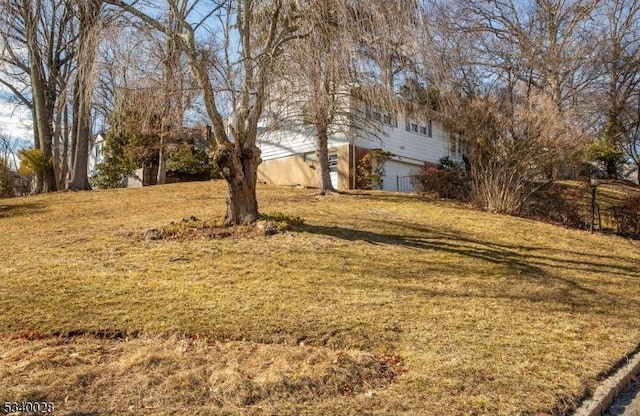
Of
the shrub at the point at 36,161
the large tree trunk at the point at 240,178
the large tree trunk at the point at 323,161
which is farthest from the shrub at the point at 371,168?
the shrub at the point at 36,161

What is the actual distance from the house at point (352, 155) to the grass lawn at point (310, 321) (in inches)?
347

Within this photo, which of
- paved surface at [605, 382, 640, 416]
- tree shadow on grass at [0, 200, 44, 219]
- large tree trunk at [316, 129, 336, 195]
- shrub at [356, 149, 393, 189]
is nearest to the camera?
paved surface at [605, 382, 640, 416]

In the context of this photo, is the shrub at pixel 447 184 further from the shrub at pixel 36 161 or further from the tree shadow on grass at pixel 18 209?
the shrub at pixel 36 161

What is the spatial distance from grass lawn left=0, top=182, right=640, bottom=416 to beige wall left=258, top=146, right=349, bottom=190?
28.6 ft

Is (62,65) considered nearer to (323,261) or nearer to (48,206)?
(48,206)

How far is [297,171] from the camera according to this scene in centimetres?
2116

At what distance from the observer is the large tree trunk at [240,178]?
913 cm

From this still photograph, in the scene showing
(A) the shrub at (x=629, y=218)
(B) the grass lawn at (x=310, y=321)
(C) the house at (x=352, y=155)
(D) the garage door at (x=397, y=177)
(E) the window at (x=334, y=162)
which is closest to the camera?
(B) the grass lawn at (x=310, y=321)

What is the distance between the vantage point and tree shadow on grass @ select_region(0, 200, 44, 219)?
13.1m

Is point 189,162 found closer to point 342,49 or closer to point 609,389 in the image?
point 342,49

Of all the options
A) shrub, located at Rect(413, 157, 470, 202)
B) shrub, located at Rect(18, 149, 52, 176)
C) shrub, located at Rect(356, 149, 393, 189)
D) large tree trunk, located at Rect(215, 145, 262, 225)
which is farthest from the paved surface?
shrub, located at Rect(18, 149, 52, 176)

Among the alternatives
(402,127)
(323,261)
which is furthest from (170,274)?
(402,127)

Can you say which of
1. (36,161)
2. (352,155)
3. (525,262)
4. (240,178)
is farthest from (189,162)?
(525,262)

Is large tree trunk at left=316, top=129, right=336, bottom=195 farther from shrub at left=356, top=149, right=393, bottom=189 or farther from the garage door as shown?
the garage door
